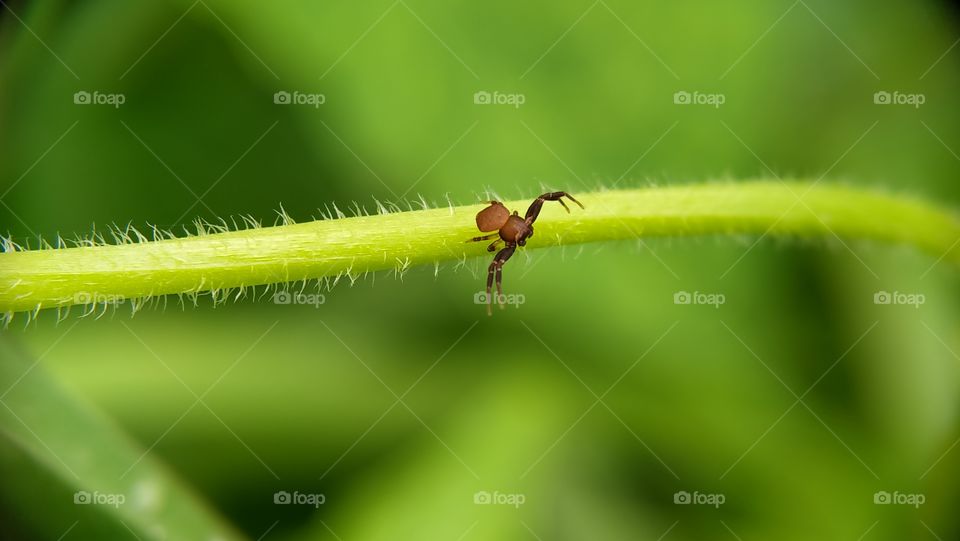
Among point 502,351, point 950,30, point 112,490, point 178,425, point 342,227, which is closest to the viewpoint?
point 342,227

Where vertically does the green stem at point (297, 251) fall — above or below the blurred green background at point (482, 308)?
below

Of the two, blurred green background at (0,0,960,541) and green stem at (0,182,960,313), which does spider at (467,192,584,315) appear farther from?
blurred green background at (0,0,960,541)

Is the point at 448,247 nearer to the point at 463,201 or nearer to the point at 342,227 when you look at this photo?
the point at 342,227

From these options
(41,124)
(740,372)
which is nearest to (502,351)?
(740,372)

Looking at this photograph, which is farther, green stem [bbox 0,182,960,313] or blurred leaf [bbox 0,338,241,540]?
blurred leaf [bbox 0,338,241,540]

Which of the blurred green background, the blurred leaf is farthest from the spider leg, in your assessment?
the blurred leaf

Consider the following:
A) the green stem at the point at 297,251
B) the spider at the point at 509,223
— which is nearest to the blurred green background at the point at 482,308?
the spider at the point at 509,223

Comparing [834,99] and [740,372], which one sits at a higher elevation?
[834,99]

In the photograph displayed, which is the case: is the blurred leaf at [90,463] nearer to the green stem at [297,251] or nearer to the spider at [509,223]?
the green stem at [297,251]

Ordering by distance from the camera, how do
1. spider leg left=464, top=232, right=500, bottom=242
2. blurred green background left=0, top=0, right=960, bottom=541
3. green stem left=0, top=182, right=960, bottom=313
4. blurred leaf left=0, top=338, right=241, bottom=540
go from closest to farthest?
green stem left=0, top=182, right=960, bottom=313 < spider leg left=464, top=232, right=500, bottom=242 < blurred leaf left=0, top=338, right=241, bottom=540 < blurred green background left=0, top=0, right=960, bottom=541
